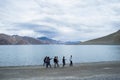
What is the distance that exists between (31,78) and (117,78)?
9.90 m

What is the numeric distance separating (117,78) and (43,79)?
8.29 metres

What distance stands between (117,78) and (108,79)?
1.29 meters

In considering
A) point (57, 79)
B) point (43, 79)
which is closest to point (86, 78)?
point (57, 79)

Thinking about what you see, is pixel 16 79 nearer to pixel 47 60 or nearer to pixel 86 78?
pixel 86 78

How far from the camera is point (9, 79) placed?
2670 centimetres

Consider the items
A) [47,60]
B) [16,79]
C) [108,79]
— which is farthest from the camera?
[47,60]

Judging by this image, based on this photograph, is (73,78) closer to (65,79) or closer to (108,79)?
(65,79)

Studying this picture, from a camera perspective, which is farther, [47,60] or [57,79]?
[47,60]

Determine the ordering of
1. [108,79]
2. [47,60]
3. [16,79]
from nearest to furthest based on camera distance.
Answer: [108,79] → [16,79] → [47,60]

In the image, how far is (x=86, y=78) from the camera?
85.9 feet

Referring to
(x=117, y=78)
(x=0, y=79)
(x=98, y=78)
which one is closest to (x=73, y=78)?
(x=98, y=78)

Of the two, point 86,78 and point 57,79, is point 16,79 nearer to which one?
point 57,79

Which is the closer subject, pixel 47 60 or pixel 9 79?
pixel 9 79

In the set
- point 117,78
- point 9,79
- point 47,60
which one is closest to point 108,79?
point 117,78
